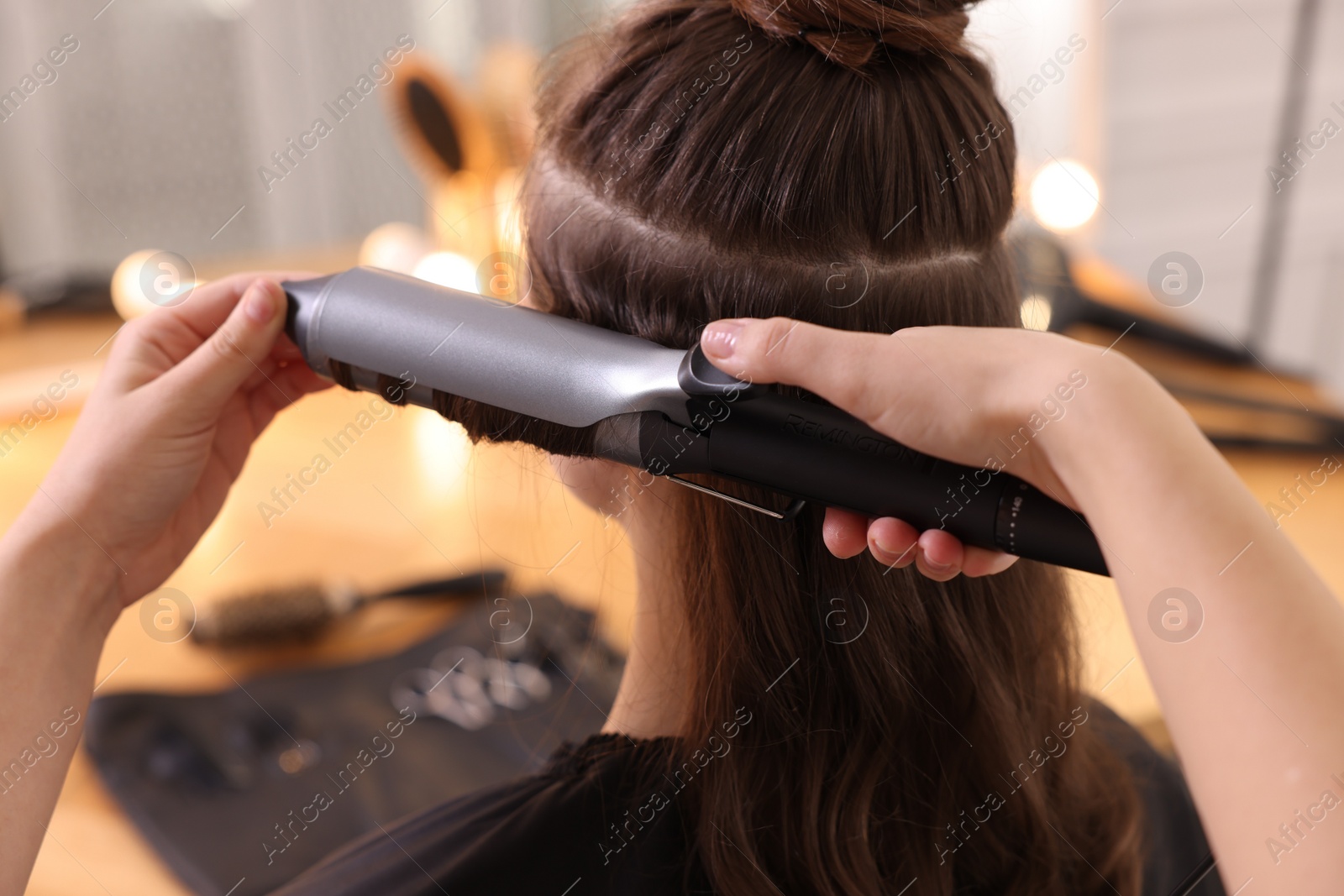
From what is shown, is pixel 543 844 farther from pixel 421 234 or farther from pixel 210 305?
pixel 421 234

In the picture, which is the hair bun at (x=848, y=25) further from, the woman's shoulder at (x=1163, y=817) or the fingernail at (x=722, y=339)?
the woman's shoulder at (x=1163, y=817)

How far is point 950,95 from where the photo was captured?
42 centimetres

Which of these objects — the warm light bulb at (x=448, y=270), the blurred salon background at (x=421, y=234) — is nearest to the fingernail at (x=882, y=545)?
the blurred salon background at (x=421, y=234)

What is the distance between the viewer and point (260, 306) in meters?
0.47

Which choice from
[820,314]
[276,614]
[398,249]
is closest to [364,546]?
[276,614]

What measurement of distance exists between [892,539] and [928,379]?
56 mm

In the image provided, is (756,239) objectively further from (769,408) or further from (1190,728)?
(1190,728)

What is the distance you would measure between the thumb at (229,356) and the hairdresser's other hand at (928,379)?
0.77 feet

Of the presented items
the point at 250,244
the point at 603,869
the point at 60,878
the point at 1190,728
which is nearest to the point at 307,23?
the point at 250,244

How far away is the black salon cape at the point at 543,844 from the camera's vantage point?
44 centimetres

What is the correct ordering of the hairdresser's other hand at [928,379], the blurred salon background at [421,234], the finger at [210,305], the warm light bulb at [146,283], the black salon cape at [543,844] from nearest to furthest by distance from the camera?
the hairdresser's other hand at [928,379] → the black salon cape at [543,844] → the finger at [210,305] → the blurred salon background at [421,234] → the warm light bulb at [146,283]

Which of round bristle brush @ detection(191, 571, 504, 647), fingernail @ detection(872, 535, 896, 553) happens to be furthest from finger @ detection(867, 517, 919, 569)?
round bristle brush @ detection(191, 571, 504, 647)

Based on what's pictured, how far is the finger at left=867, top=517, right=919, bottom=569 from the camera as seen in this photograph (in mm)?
342

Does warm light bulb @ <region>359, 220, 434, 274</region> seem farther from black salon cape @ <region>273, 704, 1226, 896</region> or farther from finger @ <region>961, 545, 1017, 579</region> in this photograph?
finger @ <region>961, 545, 1017, 579</region>
